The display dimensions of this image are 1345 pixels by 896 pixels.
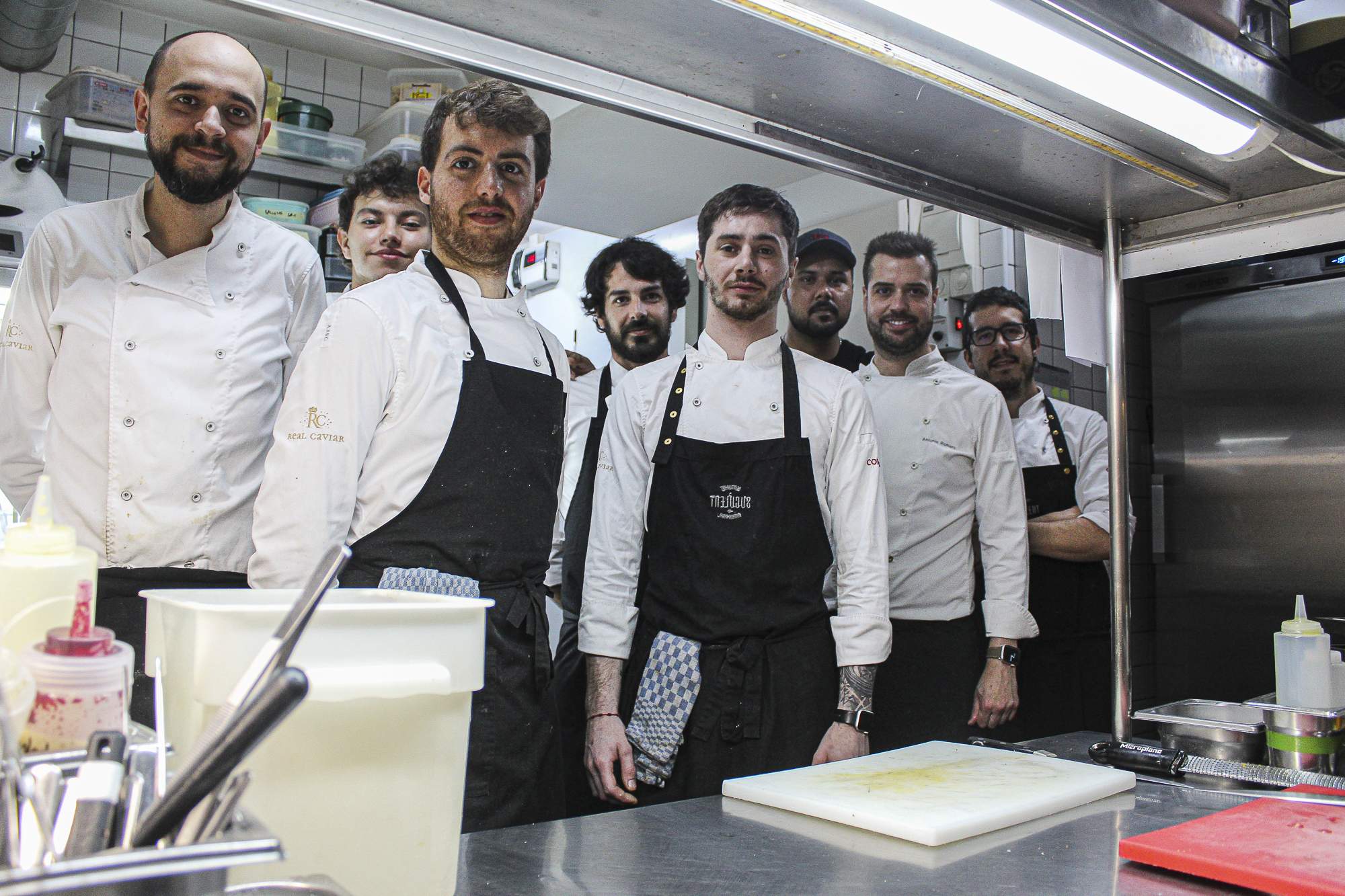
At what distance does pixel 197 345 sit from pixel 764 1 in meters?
1.08

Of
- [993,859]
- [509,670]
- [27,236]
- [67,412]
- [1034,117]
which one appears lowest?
[993,859]

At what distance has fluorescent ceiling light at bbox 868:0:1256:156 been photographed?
109cm

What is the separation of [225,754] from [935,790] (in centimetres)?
100

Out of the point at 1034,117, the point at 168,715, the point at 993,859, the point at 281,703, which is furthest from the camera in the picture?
the point at 1034,117

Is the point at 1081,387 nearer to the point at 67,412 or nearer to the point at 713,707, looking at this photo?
the point at 713,707

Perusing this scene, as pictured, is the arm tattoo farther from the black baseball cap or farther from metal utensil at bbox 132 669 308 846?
metal utensil at bbox 132 669 308 846

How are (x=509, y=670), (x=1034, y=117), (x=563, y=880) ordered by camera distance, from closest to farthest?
(x=563, y=880) → (x=1034, y=117) → (x=509, y=670)

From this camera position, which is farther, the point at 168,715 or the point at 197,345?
the point at 197,345

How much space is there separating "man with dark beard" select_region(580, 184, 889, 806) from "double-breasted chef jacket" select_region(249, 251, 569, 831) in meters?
0.36

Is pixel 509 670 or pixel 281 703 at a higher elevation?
pixel 281 703

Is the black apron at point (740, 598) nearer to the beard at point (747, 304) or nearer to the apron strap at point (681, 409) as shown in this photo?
the apron strap at point (681, 409)

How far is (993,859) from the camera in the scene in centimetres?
104

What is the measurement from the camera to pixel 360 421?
57.4 inches

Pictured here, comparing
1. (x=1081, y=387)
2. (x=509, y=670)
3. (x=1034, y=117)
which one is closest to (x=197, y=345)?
(x=509, y=670)
